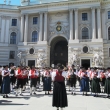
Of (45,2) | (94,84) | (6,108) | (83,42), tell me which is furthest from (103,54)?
(6,108)

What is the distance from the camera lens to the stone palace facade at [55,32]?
33531 mm

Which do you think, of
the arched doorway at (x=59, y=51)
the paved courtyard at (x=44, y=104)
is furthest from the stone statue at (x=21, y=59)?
the paved courtyard at (x=44, y=104)

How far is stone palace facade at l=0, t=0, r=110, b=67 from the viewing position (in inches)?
1320

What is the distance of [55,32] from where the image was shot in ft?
121

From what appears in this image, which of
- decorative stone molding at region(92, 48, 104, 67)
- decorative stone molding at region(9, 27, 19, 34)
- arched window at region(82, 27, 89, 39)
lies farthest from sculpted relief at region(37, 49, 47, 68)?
decorative stone molding at region(92, 48, 104, 67)

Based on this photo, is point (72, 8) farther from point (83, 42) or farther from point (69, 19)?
point (83, 42)

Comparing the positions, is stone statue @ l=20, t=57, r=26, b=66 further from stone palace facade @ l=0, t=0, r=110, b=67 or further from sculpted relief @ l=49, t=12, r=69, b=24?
sculpted relief @ l=49, t=12, r=69, b=24

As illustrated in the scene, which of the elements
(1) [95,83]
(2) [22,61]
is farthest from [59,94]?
(2) [22,61]

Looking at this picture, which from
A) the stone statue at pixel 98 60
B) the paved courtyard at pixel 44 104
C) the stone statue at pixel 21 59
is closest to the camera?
the paved courtyard at pixel 44 104

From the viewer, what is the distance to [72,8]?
35.6 metres

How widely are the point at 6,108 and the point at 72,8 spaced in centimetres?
3133

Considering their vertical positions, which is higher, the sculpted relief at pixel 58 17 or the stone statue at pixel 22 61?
the sculpted relief at pixel 58 17

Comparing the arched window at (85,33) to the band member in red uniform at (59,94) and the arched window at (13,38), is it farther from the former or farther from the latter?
the band member in red uniform at (59,94)

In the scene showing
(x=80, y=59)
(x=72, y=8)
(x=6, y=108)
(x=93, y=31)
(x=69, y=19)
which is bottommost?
(x=6, y=108)
